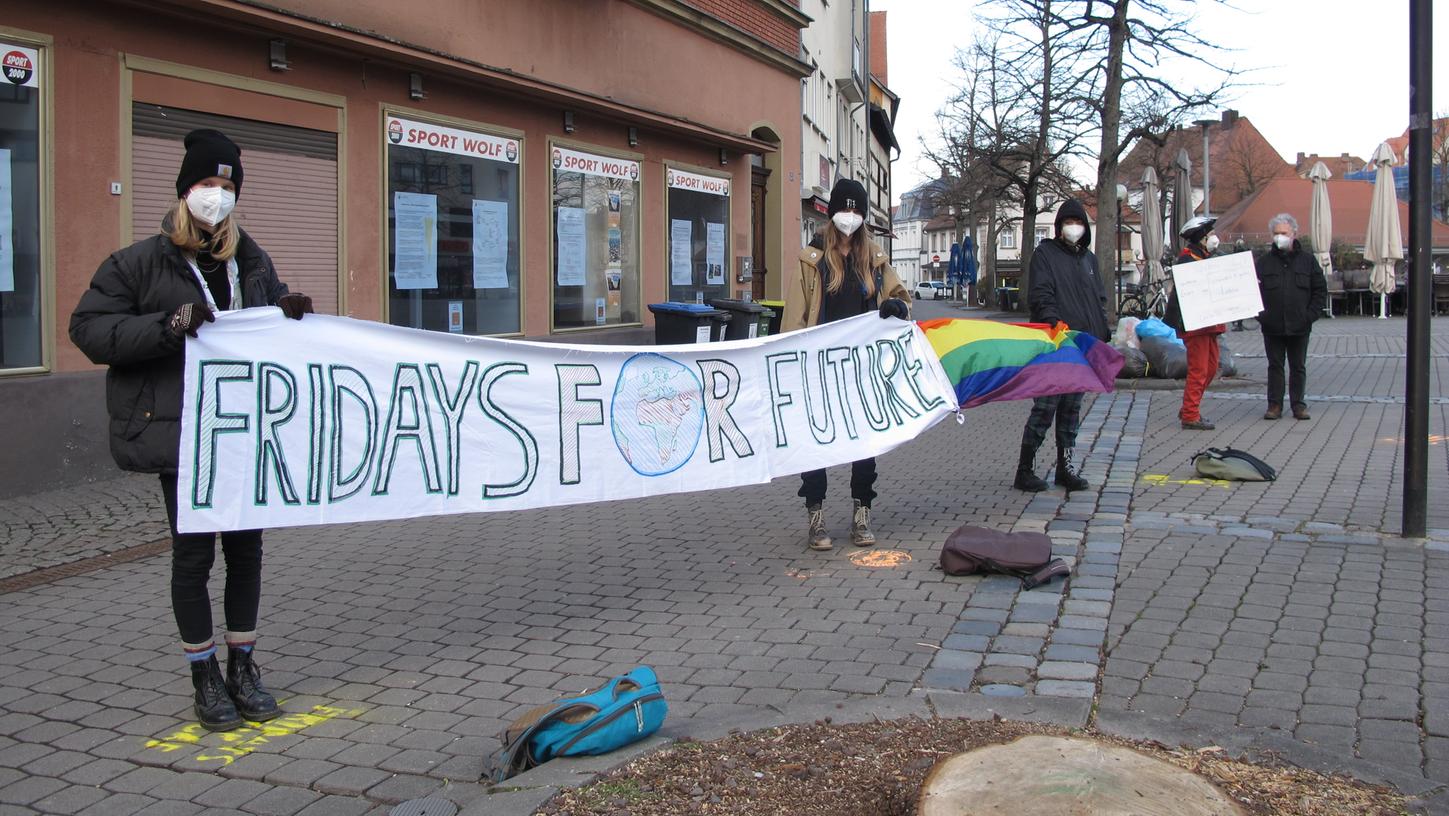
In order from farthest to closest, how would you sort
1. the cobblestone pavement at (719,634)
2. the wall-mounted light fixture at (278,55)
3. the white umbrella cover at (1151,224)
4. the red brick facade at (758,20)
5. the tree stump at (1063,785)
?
the white umbrella cover at (1151,224), the red brick facade at (758,20), the wall-mounted light fixture at (278,55), the cobblestone pavement at (719,634), the tree stump at (1063,785)

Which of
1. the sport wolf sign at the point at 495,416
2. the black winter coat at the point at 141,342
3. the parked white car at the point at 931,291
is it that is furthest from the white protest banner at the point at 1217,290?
the parked white car at the point at 931,291

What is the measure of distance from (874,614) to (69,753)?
3197mm

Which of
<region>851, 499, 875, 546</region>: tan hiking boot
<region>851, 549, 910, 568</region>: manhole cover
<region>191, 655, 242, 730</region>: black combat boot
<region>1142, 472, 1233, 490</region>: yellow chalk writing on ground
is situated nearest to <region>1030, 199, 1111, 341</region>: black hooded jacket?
<region>1142, 472, 1233, 490</region>: yellow chalk writing on ground

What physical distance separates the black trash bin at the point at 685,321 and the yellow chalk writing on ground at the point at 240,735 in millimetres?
10460

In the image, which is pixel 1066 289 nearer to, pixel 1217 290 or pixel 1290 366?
pixel 1217 290

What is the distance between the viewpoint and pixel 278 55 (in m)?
10.4

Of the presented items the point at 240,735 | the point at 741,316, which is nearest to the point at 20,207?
the point at 240,735

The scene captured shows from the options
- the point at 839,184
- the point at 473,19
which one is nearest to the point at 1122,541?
the point at 839,184

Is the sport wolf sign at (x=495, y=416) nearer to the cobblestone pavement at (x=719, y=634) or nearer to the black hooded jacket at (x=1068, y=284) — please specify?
the cobblestone pavement at (x=719, y=634)

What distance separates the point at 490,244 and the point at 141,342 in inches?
372

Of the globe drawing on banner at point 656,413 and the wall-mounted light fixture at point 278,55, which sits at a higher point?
the wall-mounted light fixture at point 278,55

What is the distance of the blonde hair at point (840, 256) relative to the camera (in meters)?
7.17

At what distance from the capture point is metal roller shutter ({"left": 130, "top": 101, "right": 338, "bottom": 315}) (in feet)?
31.1

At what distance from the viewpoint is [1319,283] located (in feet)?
39.9
